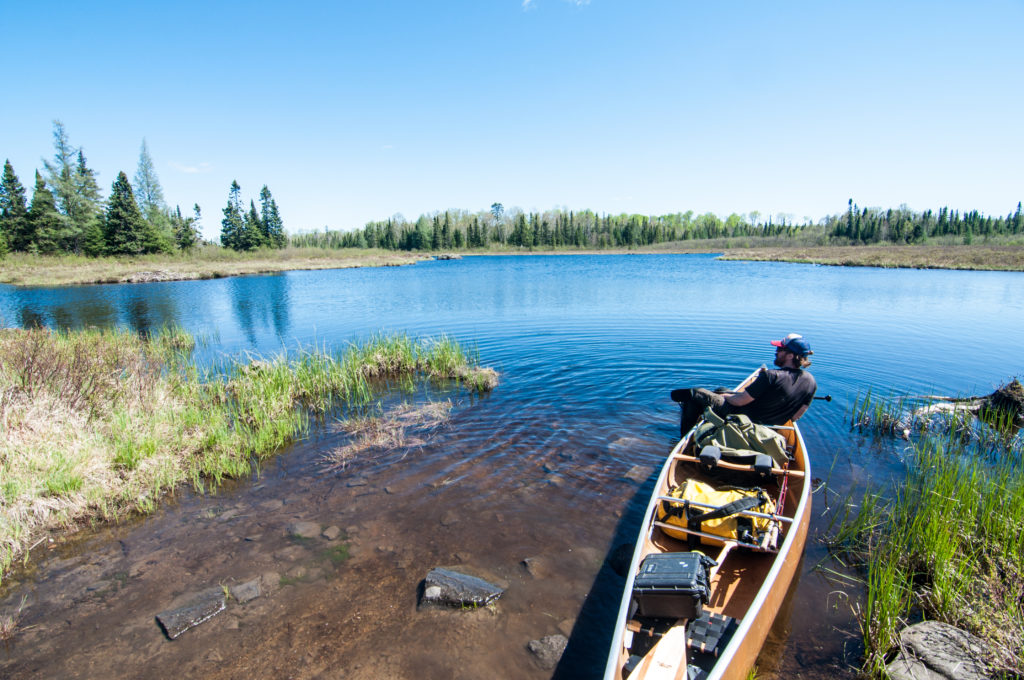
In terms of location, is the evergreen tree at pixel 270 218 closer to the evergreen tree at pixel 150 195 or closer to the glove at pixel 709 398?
the evergreen tree at pixel 150 195

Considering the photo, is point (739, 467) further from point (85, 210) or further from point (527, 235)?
point (527, 235)

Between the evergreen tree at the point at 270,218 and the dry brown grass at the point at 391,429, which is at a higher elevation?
the evergreen tree at the point at 270,218

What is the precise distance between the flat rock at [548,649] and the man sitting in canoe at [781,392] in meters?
5.10

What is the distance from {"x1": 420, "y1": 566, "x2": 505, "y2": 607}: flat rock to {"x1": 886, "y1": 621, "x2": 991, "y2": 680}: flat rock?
367cm

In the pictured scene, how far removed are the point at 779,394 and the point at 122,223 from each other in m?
72.6

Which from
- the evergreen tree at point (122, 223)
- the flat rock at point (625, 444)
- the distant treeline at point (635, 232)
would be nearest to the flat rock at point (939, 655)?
the flat rock at point (625, 444)

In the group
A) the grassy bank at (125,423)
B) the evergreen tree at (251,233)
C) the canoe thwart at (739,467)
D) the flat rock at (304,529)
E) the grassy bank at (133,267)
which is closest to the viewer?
the canoe thwart at (739,467)

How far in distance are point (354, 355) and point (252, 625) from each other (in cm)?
904

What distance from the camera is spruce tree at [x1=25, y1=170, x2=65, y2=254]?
179 ft

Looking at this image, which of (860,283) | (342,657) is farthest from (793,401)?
(860,283)

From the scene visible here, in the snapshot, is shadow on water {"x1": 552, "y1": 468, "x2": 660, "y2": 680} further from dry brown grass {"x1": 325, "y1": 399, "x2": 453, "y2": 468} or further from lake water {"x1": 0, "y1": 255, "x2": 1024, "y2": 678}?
dry brown grass {"x1": 325, "y1": 399, "x2": 453, "y2": 468}

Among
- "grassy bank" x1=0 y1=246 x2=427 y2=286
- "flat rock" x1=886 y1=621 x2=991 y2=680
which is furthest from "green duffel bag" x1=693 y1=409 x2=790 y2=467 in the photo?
"grassy bank" x1=0 y1=246 x2=427 y2=286

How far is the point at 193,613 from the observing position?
191 inches

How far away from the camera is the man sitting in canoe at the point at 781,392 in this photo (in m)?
7.44
